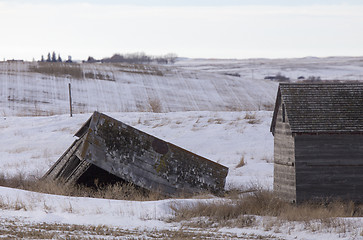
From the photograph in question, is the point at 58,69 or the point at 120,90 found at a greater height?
the point at 58,69

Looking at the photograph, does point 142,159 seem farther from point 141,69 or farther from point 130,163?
point 141,69

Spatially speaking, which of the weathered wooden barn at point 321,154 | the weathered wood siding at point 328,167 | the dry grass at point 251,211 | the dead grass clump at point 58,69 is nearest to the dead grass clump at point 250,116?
the weathered wooden barn at point 321,154

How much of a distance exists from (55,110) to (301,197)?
27444 mm

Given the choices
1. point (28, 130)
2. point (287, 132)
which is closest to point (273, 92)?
point (28, 130)

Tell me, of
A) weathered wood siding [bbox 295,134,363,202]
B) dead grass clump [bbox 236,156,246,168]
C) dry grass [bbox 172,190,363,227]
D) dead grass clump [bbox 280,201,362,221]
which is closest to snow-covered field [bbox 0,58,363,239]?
dead grass clump [bbox 236,156,246,168]

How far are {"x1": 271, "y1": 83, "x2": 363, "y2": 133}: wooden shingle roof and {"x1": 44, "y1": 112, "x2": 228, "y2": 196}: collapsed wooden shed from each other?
2.74 m

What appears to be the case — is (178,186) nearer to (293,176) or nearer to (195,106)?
(293,176)

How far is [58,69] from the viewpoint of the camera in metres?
51.1

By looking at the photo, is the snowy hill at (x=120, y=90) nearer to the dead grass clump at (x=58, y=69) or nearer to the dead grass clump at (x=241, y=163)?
the dead grass clump at (x=58, y=69)

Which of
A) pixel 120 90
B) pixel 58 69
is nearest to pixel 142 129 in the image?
pixel 120 90

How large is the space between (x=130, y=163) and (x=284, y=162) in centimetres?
383

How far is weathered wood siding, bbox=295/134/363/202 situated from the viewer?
1283cm

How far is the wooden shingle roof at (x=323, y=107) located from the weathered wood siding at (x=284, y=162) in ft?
1.19

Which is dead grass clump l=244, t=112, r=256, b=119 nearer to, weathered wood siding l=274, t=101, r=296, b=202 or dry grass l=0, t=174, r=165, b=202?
weathered wood siding l=274, t=101, r=296, b=202
